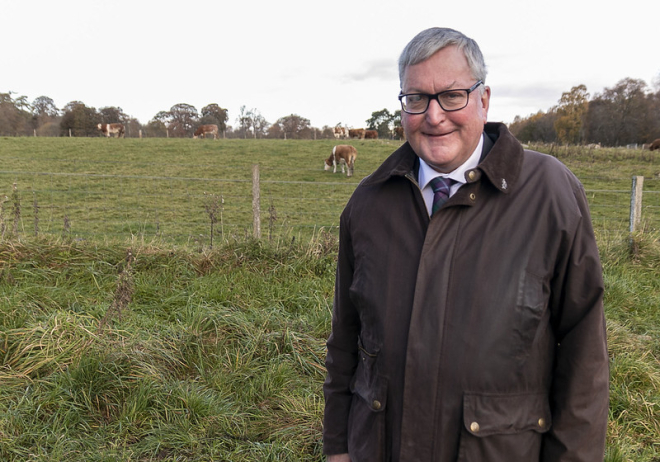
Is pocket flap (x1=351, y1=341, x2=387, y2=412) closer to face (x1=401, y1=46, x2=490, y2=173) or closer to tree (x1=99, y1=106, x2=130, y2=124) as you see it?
face (x1=401, y1=46, x2=490, y2=173)

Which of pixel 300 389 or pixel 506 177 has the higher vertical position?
pixel 506 177

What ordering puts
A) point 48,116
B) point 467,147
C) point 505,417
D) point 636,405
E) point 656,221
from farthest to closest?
1. point 48,116
2. point 656,221
3. point 636,405
4. point 467,147
5. point 505,417

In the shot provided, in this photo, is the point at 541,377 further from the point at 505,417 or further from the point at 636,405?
the point at 636,405

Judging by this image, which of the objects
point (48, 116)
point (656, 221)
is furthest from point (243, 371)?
point (48, 116)

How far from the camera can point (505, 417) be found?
1213mm

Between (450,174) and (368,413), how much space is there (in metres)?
0.74

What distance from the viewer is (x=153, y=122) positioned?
56.4m

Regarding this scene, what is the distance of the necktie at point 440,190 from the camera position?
1.35m

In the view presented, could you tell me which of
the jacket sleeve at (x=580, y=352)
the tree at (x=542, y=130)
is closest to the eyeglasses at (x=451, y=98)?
the jacket sleeve at (x=580, y=352)

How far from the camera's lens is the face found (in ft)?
4.16

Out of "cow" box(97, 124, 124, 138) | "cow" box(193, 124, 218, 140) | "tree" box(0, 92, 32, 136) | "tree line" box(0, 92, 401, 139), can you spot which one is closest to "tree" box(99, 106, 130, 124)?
"tree line" box(0, 92, 401, 139)

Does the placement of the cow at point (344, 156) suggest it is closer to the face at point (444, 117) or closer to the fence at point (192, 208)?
the fence at point (192, 208)

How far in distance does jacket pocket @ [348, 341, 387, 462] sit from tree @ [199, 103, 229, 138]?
→ 56991 millimetres

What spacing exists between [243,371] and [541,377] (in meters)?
2.34
